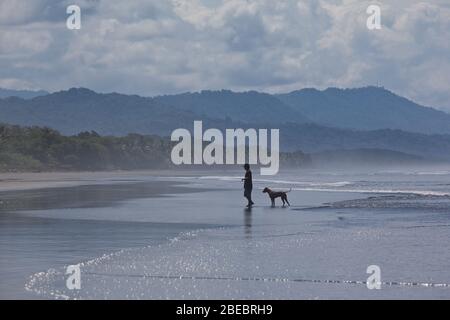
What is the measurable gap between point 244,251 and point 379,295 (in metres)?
6.56

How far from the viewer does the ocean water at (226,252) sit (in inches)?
655

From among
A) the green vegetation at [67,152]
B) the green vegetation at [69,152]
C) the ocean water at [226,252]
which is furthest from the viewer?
the green vegetation at [69,152]

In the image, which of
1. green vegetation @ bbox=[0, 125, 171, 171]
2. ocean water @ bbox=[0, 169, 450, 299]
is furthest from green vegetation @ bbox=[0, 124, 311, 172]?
ocean water @ bbox=[0, 169, 450, 299]

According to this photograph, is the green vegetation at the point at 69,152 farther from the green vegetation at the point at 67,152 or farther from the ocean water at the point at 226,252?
the ocean water at the point at 226,252

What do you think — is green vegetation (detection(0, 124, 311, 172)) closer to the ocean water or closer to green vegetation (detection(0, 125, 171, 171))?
green vegetation (detection(0, 125, 171, 171))

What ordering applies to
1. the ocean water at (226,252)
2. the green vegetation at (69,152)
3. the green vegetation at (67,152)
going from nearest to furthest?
1. the ocean water at (226,252)
2. the green vegetation at (67,152)
3. the green vegetation at (69,152)

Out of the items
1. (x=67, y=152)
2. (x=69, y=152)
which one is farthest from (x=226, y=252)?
(x=69, y=152)

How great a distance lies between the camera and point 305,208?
1508 inches

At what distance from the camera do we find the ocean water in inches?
655

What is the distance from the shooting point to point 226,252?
21938 millimetres

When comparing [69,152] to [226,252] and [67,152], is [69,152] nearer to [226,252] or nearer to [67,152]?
[67,152]

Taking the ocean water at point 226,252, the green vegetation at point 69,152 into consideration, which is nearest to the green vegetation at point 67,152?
the green vegetation at point 69,152
